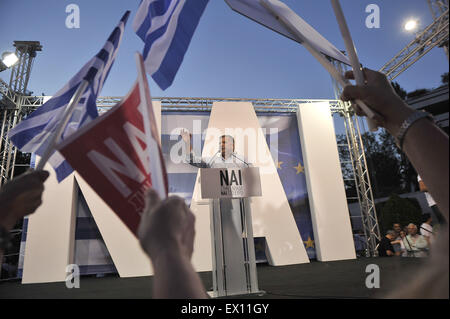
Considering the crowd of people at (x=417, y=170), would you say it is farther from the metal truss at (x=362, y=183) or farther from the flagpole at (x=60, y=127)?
the metal truss at (x=362, y=183)

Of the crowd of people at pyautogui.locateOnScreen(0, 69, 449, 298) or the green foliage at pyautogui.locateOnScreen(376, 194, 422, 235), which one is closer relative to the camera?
the crowd of people at pyautogui.locateOnScreen(0, 69, 449, 298)

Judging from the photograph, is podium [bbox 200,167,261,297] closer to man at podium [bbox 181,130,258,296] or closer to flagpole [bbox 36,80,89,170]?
man at podium [bbox 181,130,258,296]

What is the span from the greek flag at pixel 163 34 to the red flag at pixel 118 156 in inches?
40.7

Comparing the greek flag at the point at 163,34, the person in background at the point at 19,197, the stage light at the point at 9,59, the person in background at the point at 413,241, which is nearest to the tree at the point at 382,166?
the person in background at the point at 413,241

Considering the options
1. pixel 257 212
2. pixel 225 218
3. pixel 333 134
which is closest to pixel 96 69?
pixel 225 218

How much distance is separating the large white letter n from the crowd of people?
188 mm

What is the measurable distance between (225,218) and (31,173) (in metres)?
2.56

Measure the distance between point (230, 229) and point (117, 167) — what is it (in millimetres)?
2506

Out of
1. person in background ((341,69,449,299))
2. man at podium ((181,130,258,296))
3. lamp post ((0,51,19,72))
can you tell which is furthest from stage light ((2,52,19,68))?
person in background ((341,69,449,299))

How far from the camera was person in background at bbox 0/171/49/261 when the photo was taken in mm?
736

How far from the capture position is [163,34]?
1875 mm

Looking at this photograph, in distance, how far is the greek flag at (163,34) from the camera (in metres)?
1.86

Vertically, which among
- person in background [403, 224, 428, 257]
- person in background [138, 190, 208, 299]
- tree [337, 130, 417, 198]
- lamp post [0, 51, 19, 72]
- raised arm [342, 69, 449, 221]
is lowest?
person in background [138, 190, 208, 299]

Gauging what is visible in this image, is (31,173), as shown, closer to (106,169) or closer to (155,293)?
(106,169)
